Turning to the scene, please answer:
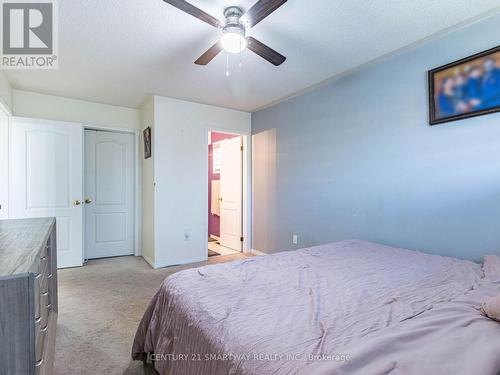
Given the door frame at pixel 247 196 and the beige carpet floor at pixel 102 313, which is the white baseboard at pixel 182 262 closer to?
the beige carpet floor at pixel 102 313

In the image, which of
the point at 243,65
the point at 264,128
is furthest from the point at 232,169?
the point at 243,65

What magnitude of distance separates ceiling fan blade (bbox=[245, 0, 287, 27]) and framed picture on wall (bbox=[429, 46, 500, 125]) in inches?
60.7

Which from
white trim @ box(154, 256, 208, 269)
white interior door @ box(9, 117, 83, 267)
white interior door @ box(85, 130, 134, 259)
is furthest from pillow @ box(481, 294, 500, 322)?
white interior door @ box(85, 130, 134, 259)

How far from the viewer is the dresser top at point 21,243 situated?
92cm

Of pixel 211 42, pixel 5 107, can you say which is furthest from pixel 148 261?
pixel 211 42

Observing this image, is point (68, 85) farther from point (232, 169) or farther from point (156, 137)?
point (232, 169)

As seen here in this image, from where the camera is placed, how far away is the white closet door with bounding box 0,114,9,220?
317cm

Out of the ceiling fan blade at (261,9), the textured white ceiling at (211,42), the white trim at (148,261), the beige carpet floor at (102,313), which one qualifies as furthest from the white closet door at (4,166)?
the ceiling fan blade at (261,9)

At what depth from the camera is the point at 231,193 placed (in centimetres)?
470

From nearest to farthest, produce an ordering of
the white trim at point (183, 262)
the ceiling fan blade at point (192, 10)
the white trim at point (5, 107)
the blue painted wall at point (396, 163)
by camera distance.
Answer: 1. the ceiling fan blade at point (192, 10)
2. the blue painted wall at point (396, 163)
3. the white trim at point (5, 107)
4. the white trim at point (183, 262)

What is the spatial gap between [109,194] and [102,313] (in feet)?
7.41

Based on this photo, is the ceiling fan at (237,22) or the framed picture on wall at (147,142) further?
the framed picture on wall at (147,142)

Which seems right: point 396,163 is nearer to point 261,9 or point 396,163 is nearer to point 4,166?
point 261,9

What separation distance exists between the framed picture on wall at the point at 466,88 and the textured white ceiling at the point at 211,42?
0.33 metres
